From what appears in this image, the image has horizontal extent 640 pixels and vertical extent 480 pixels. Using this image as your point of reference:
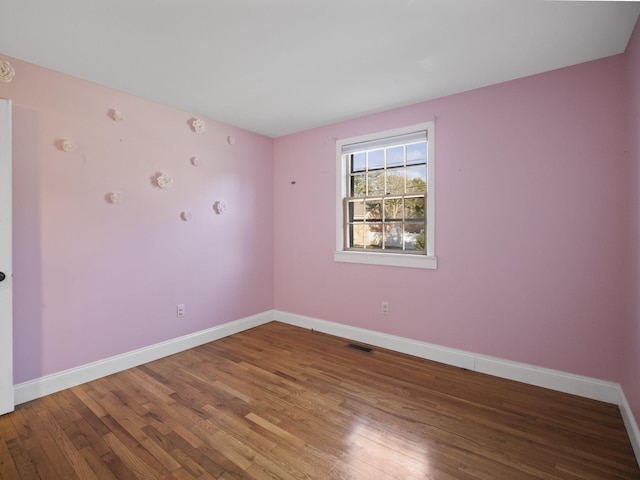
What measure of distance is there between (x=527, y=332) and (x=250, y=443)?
2.38 meters

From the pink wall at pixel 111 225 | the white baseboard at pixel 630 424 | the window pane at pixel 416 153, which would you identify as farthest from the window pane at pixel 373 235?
the white baseboard at pixel 630 424

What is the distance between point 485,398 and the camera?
2439 mm

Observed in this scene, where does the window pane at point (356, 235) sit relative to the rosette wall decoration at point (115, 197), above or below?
below

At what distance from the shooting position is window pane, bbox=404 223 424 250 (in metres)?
3.38

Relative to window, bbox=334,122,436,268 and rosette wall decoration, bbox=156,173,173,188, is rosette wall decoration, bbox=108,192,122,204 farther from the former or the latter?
window, bbox=334,122,436,268

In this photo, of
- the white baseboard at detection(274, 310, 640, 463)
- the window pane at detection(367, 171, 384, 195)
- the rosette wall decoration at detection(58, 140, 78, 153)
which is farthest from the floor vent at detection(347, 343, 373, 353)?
the rosette wall decoration at detection(58, 140, 78, 153)

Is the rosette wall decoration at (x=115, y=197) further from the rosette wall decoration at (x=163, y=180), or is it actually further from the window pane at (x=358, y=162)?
the window pane at (x=358, y=162)

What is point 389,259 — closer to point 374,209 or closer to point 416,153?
point 374,209

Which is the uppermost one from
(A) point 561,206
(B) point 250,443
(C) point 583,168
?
(C) point 583,168

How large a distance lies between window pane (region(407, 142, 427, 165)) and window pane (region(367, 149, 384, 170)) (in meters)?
0.33

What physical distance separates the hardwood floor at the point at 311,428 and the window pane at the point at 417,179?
1.82 m

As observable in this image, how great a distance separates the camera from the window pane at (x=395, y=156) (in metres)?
3.49

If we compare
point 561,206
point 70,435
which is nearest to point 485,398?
point 561,206

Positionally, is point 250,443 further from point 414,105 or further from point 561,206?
point 414,105
